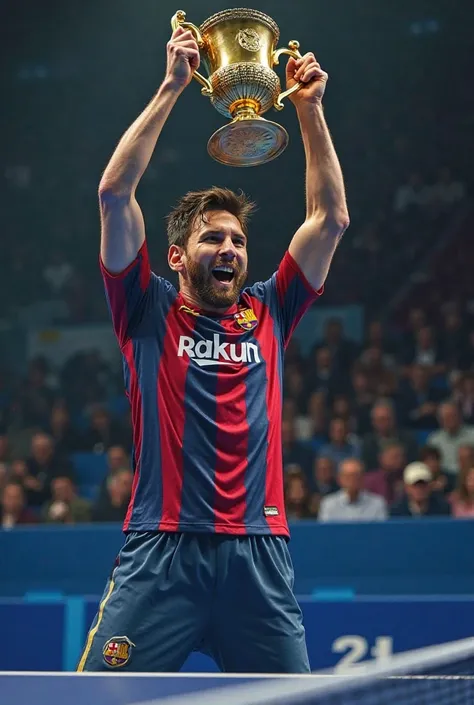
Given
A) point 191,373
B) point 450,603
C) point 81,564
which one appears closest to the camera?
point 191,373

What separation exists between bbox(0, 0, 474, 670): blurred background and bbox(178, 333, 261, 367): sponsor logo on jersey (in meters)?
3.69

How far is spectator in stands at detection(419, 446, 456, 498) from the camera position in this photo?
749 cm

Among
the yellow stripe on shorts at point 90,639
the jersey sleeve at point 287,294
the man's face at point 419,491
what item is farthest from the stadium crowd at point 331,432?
the yellow stripe on shorts at point 90,639

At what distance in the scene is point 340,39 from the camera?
1317cm

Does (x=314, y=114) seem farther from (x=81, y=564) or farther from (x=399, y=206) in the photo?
(x=399, y=206)

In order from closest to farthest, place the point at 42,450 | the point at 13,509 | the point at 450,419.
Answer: the point at 13,509 → the point at 450,419 → the point at 42,450

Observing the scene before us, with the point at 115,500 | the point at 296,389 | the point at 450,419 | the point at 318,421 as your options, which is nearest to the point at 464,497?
the point at 450,419

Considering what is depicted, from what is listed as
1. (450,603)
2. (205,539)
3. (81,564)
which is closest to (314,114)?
(205,539)

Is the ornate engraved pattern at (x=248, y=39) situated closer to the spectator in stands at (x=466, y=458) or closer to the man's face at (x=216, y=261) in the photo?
the man's face at (x=216, y=261)

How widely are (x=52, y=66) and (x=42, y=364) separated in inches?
193

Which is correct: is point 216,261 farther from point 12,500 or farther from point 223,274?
point 12,500

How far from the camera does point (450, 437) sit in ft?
27.4

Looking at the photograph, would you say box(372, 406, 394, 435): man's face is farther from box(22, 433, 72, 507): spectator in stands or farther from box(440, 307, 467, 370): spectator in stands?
box(22, 433, 72, 507): spectator in stands

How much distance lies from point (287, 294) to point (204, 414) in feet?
1.82
